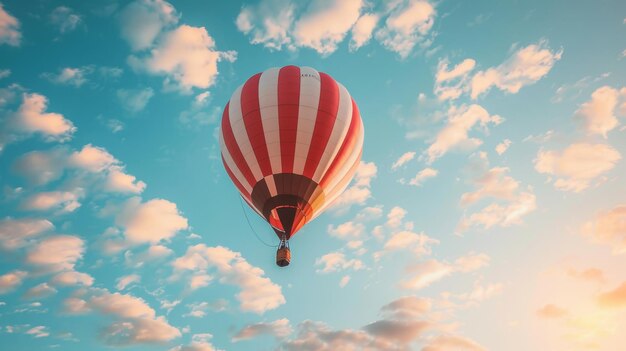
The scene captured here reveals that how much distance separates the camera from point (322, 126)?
63.3ft

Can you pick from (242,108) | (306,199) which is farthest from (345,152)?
(242,108)

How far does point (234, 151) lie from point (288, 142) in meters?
3.22

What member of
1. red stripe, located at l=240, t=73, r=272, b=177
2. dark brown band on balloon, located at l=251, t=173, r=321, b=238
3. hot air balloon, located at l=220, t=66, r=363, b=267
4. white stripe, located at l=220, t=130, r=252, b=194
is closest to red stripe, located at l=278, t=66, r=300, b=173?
hot air balloon, located at l=220, t=66, r=363, b=267

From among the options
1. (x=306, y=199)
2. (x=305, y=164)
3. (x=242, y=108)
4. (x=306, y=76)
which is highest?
(x=306, y=76)

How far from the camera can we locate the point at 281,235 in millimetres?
19094

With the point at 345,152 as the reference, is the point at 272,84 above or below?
above

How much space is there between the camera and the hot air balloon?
18734mm

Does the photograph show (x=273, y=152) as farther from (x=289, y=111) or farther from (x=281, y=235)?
(x=281, y=235)

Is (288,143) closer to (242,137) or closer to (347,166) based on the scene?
(242,137)

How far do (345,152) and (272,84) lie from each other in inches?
207

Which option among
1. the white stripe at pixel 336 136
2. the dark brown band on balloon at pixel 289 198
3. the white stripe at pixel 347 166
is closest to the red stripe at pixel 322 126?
the white stripe at pixel 336 136

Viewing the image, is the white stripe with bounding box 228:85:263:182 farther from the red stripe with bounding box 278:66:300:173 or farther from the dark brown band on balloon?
the red stripe with bounding box 278:66:300:173

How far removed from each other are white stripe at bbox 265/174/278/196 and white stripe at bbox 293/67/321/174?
121cm

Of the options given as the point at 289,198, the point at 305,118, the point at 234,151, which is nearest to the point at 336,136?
the point at 305,118
